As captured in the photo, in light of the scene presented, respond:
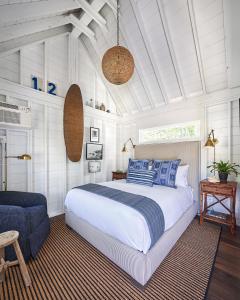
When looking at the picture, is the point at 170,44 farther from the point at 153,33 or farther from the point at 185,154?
the point at 185,154

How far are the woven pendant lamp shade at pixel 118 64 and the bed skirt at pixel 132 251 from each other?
2.10 m

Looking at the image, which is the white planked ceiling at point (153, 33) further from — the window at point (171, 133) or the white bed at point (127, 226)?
the white bed at point (127, 226)

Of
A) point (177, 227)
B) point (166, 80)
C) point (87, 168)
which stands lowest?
point (177, 227)

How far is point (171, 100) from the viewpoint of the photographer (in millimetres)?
3615

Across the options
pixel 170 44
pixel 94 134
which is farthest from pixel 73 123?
pixel 170 44

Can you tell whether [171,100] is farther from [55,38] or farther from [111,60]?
[55,38]

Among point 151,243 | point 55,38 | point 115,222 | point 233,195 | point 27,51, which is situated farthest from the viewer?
point 55,38

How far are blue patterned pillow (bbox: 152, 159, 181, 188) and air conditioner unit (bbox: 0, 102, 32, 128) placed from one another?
8.16 ft

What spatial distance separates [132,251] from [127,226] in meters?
0.23

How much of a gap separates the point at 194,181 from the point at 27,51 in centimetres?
402

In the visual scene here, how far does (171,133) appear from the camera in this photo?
12.2ft

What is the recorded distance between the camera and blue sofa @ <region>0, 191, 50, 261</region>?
1.70m

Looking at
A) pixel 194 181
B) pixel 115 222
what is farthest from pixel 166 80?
pixel 115 222

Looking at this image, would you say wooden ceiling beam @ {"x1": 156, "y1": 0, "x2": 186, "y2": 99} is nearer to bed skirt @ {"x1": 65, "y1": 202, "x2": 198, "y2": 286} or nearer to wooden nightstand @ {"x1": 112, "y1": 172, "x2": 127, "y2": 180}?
wooden nightstand @ {"x1": 112, "y1": 172, "x2": 127, "y2": 180}
